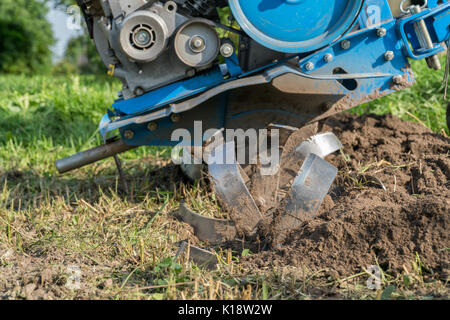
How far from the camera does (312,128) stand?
3799mm

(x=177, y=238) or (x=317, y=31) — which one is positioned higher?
(x=317, y=31)

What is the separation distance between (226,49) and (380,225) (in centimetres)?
139

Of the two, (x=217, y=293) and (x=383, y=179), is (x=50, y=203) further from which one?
(x=383, y=179)

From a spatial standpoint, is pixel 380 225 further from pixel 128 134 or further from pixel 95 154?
pixel 95 154

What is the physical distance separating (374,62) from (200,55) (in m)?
1.12

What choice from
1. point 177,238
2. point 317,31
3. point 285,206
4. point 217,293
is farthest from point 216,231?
point 317,31

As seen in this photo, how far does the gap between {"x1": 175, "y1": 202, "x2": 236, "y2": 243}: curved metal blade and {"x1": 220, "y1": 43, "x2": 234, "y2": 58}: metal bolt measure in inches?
39.9

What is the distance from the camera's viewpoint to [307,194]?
295 centimetres

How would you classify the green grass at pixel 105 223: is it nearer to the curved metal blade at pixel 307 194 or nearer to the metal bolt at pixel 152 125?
the curved metal blade at pixel 307 194

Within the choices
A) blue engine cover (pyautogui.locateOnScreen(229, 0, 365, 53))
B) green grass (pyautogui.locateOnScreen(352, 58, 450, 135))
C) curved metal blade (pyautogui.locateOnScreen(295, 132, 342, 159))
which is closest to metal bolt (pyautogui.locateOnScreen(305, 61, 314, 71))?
blue engine cover (pyautogui.locateOnScreen(229, 0, 365, 53))

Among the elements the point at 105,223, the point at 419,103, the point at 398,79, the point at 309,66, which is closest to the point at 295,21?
the point at 309,66

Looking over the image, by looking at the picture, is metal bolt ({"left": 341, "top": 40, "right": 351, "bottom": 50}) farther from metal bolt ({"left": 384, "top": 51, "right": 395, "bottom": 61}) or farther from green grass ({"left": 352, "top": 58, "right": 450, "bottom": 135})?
green grass ({"left": 352, "top": 58, "right": 450, "bottom": 135})

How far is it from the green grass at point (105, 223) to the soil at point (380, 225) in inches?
3.1

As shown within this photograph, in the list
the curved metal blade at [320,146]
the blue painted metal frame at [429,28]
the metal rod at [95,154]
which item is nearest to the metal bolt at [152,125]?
the metal rod at [95,154]
